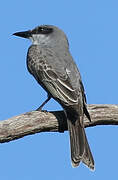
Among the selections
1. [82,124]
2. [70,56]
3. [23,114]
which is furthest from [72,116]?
[70,56]

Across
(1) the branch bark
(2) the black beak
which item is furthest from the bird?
(1) the branch bark

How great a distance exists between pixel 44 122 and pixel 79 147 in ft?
2.30

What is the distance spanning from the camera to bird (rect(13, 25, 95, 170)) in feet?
27.8

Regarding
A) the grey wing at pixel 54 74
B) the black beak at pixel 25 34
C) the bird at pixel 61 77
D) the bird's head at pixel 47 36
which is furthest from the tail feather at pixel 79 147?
the black beak at pixel 25 34

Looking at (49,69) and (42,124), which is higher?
(49,69)

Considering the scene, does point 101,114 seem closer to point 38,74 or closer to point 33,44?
point 38,74

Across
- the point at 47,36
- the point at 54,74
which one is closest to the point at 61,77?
the point at 54,74

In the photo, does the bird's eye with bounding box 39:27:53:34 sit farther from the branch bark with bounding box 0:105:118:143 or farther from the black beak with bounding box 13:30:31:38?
the branch bark with bounding box 0:105:118:143

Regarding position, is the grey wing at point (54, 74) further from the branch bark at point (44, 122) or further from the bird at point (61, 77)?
the branch bark at point (44, 122)

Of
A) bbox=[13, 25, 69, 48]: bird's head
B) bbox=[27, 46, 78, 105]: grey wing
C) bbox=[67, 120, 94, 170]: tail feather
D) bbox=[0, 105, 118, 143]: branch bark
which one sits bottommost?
bbox=[67, 120, 94, 170]: tail feather

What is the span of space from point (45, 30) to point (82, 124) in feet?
8.55

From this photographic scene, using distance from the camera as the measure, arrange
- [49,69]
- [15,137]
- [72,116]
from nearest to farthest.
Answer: [15,137] < [72,116] < [49,69]

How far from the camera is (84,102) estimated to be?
28.8ft

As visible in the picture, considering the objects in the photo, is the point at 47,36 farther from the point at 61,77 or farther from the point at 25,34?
the point at 61,77
